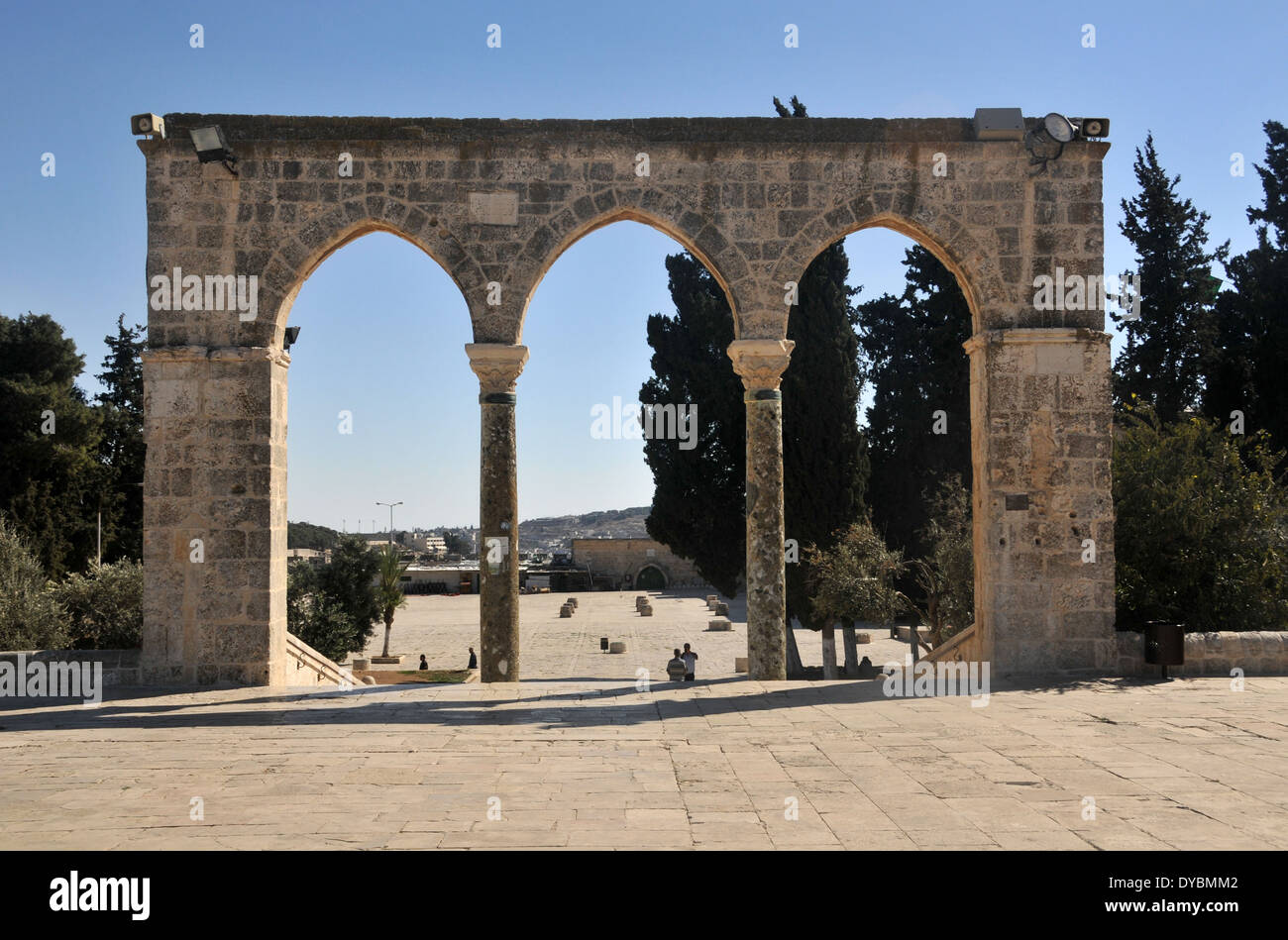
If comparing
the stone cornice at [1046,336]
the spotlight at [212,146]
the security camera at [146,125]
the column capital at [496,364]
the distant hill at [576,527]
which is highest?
the security camera at [146,125]

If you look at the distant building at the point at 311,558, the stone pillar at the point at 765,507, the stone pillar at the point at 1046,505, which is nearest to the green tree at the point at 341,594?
Result: the distant building at the point at 311,558

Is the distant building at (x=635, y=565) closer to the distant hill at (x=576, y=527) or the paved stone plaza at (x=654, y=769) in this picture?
the paved stone plaza at (x=654, y=769)

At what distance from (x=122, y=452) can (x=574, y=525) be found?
390 feet

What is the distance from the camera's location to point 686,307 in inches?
724

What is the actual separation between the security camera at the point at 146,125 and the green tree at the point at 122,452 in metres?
18.0

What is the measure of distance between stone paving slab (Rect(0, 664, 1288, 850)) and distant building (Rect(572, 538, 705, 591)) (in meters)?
37.0

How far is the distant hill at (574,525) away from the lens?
128 m

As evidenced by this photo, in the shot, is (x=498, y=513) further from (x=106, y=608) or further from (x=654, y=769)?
(x=106, y=608)

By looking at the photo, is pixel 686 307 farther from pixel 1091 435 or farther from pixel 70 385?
pixel 70 385

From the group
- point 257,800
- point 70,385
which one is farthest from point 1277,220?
point 70,385

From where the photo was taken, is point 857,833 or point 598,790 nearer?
point 857,833

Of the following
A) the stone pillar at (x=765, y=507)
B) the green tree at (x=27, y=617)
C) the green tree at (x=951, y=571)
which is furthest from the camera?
the green tree at (x=951, y=571)

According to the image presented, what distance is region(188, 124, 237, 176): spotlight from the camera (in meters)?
7.75

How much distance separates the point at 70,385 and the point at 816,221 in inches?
997
